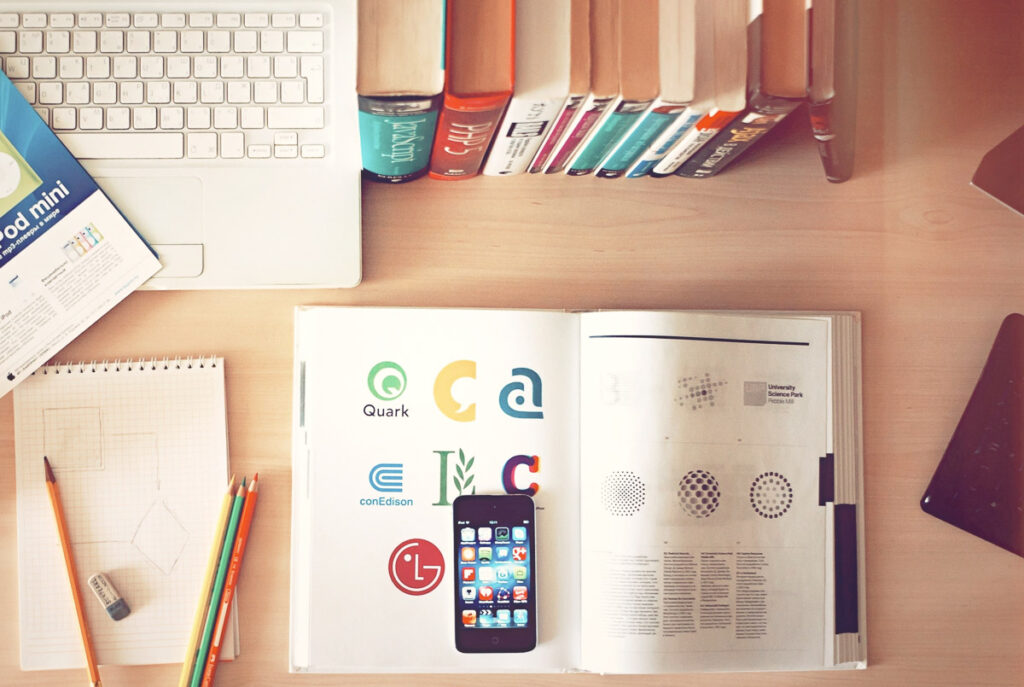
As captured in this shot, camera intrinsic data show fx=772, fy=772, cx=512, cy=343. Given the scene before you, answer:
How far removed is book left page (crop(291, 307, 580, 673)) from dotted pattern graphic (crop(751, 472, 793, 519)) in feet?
0.52

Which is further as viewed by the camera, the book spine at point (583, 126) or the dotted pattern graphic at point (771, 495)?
the dotted pattern graphic at point (771, 495)

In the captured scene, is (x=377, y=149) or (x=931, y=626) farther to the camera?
(x=931, y=626)

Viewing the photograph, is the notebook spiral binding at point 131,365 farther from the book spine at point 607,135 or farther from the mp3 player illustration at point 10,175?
the book spine at point 607,135

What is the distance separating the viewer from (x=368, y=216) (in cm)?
69

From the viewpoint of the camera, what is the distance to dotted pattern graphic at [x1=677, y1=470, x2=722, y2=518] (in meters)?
0.66

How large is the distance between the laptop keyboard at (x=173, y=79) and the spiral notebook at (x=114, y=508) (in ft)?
0.65

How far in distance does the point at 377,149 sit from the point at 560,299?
0.70ft

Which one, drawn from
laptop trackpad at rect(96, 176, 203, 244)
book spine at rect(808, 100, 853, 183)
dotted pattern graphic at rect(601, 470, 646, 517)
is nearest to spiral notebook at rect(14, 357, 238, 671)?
laptop trackpad at rect(96, 176, 203, 244)

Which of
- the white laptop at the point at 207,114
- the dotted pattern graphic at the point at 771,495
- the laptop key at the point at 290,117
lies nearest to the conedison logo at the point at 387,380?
the white laptop at the point at 207,114

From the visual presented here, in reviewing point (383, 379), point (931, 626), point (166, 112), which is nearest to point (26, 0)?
point (166, 112)

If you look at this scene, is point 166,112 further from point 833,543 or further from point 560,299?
point 833,543

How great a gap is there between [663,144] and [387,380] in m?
0.30

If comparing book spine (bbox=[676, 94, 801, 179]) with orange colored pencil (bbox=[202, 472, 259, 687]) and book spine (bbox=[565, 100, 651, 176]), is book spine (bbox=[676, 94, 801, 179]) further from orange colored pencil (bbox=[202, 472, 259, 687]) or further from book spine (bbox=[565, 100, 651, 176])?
orange colored pencil (bbox=[202, 472, 259, 687])

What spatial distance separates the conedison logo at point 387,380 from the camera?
671 millimetres
